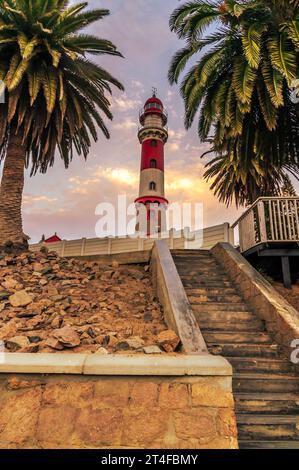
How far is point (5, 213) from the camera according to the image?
9164 millimetres

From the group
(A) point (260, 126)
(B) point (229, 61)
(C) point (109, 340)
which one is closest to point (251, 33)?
(B) point (229, 61)

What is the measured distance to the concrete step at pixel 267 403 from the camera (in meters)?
3.50

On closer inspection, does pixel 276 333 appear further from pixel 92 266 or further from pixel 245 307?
pixel 92 266

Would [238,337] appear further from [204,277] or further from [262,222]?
[262,222]

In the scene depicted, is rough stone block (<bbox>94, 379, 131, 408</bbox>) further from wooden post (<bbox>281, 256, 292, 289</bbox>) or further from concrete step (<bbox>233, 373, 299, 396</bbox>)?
wooden post (<bbox>281, 256, 292, 289</bbox>)

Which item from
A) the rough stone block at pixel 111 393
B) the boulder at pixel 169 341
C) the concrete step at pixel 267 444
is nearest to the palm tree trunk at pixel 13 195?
the boulder at pixel 169 341

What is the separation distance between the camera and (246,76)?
24.7ft

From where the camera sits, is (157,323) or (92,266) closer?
(157,323)

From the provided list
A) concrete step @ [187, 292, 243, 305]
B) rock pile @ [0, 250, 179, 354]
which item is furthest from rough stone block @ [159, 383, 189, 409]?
concrete step @ [187, 292, 243, 305]

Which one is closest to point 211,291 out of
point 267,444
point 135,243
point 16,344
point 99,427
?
point 267,444

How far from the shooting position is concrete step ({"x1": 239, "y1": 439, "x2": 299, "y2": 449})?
9.86ft

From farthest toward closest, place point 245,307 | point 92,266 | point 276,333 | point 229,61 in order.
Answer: point 229,61 < point 92,266 < point 245,307 < point 276,333

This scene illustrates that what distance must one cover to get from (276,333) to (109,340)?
2.71 m

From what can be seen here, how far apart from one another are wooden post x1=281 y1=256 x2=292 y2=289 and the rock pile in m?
3.50
